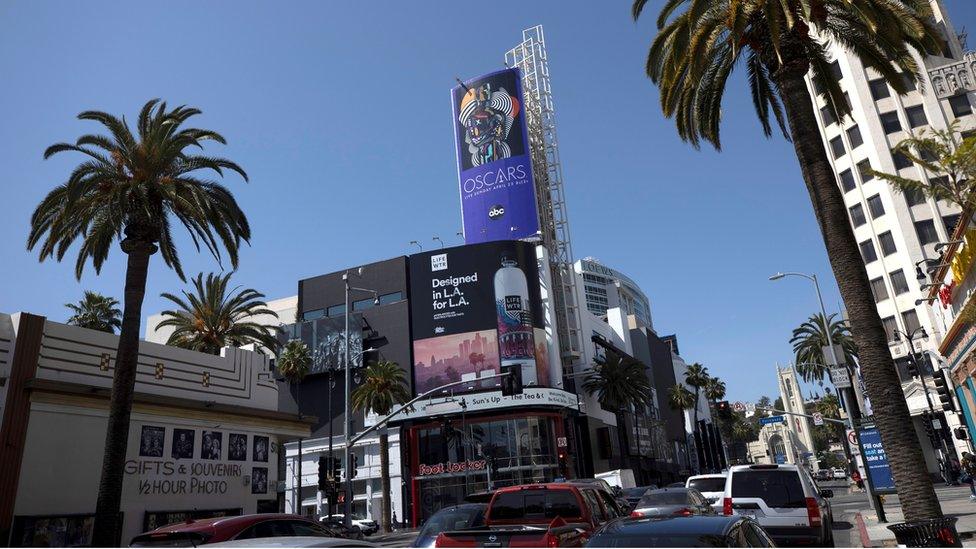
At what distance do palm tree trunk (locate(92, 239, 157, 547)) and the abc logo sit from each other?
4869 centimetres

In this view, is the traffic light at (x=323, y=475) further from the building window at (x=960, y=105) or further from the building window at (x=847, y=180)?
the building window at (x=960, y=105)

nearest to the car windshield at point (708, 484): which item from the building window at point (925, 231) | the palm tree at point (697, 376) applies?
the building window at point (925, 231)

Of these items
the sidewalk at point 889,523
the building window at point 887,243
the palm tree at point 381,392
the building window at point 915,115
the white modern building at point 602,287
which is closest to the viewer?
the sidewalk at point 889,523

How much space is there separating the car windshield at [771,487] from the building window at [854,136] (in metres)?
59.6

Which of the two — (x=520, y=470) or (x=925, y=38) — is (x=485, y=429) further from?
(x=925, y=38)

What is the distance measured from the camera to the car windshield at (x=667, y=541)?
5.92 m

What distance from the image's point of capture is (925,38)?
16.0 meters

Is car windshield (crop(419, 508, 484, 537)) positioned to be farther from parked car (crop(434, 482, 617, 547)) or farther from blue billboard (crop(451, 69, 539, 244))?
blue billboard (crop(451, 69, 539, 244))

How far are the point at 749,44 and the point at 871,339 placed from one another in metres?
7.72

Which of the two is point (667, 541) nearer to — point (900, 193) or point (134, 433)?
point (134, 433)

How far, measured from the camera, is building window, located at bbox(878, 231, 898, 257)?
199 ft

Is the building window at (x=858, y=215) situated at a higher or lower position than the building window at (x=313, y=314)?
higher

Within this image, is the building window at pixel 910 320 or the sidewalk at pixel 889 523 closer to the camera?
the sidewalk at pixel 889 523

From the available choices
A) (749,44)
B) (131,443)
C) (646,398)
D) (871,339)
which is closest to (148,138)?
(131,443)
